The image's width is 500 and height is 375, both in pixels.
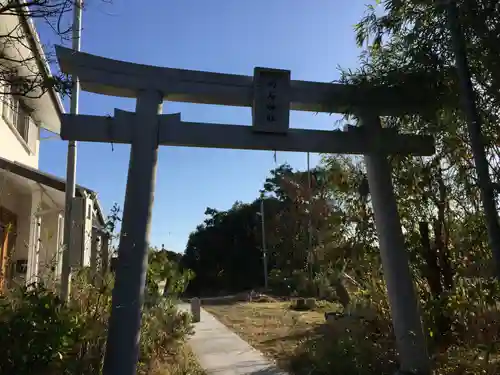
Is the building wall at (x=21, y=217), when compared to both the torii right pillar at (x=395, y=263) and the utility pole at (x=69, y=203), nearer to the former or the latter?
the utility pole at (x=69, y=203)

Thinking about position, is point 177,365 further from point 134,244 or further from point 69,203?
point 69,203

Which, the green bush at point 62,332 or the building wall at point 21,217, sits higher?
the building wall at point 21,217

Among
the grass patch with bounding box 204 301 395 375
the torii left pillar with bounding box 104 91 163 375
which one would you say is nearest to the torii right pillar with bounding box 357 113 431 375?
the grass patch with bounding box 204 301 395 375

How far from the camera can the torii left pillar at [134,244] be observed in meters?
5.48

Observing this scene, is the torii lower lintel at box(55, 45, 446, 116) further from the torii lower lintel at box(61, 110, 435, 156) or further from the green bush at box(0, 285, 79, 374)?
the green bush at box(0, 285, 79, 374)

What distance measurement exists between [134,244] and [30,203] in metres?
5.99

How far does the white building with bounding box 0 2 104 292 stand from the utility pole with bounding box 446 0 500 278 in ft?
15.4

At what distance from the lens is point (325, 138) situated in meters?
6.46

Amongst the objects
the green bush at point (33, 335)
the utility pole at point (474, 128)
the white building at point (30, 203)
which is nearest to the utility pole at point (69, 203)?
the white building at point (30, 203)

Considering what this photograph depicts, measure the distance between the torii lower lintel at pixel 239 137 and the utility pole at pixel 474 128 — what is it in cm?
133

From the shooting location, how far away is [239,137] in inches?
244

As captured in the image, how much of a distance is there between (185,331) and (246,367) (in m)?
1.23

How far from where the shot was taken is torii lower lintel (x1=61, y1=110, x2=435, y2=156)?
5785 mm

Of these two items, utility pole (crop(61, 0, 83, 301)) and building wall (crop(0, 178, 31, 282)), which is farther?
building wall (crop(0, 178, 31, 282))
